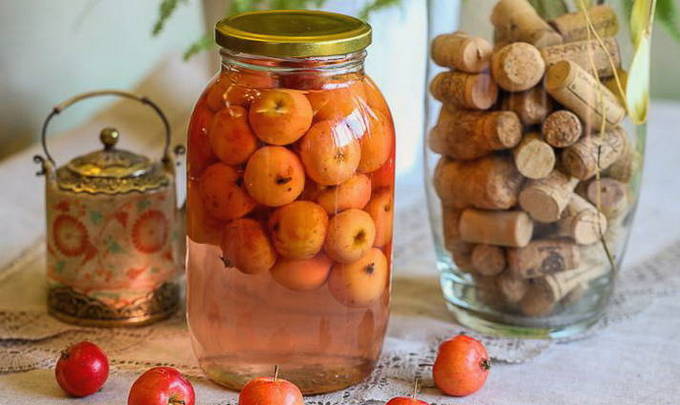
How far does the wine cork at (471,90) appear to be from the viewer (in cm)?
81

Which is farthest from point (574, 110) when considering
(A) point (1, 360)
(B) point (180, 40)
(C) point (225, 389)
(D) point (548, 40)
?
(B) point (180, 40)

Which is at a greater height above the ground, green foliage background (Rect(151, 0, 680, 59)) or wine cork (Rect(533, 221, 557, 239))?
green foliage background (Rect(151, 0, 680, 59))

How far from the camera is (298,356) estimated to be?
76 cm

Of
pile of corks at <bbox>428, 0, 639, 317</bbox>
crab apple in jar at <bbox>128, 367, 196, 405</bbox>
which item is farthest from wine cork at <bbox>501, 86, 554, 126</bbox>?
crab apple in jar at <bbox>128, 367, 196, 405</bbox>

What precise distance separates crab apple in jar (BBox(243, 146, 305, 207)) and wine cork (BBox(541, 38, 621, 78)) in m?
0.22

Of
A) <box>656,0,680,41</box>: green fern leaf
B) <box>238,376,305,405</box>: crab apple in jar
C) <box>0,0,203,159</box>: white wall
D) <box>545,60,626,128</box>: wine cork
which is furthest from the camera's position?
<box>0,0,203,159</box>: white wall

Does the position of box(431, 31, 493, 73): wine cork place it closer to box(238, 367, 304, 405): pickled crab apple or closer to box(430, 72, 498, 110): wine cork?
box(430, 72, 498, 110): wine cork

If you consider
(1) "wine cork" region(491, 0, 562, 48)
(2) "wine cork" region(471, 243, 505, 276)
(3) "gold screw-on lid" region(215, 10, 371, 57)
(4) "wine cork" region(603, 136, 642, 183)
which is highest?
(3) "gold screw-on lid" region(215, 10, 371, 57)

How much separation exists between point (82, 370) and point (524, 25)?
1.31ft

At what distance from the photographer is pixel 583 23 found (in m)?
0.81

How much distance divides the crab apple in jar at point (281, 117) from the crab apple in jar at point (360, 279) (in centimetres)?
10

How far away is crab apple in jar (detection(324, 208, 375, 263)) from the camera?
0.72 meters

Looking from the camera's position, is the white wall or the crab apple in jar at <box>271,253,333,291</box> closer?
the crab apple in jar at <box>271,253,333,291</box>

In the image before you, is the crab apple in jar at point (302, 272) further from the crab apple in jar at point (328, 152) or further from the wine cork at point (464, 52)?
the wine cork at point (464, 52)
